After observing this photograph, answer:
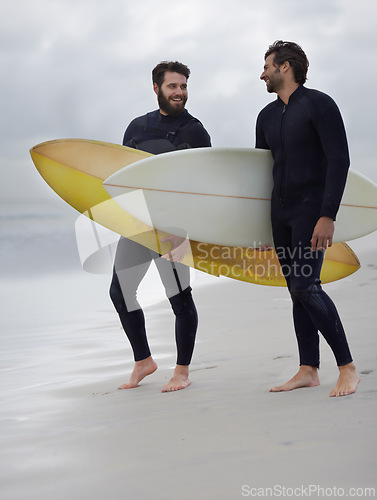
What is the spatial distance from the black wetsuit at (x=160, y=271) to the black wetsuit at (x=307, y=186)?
1.76 feet

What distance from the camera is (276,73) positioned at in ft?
8.27

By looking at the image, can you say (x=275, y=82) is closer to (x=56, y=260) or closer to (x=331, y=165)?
(x=331, y=165)

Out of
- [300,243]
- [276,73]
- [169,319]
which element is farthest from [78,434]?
[169,319]

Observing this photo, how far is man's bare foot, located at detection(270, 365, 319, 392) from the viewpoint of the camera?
2.54 meters

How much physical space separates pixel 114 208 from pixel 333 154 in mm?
1251

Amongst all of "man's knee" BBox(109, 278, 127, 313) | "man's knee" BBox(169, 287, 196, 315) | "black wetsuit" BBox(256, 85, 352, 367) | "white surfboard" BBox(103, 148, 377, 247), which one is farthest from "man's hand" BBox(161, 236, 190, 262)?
"black wetsuit" BBox(256, 85, 352, 367)

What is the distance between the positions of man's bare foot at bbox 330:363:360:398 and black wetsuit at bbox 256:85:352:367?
0.03 metres

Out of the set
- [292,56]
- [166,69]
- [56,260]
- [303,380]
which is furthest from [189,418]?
[56,260]

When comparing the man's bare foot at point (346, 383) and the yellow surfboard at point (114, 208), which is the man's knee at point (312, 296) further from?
the yellow surfboard at point (114, 208)

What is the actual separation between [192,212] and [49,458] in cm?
138

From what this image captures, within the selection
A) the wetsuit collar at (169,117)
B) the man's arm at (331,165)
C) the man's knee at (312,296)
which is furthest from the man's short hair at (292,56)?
the man's knee at (312,296)

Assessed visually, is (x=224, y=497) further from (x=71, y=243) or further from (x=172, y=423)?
(x=71, y=243)

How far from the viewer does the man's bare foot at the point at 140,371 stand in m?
3.03

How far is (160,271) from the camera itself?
9.66 feet
